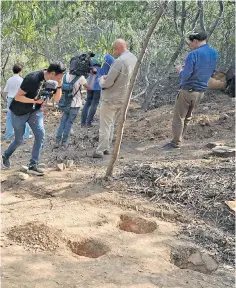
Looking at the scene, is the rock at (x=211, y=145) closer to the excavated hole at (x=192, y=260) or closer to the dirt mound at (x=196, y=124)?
the dirt mound at (x=196, y=124)

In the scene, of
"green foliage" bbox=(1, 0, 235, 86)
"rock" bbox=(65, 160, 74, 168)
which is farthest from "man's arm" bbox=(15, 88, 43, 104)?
"green foliage" bbox=(1, 0, 235, 86)

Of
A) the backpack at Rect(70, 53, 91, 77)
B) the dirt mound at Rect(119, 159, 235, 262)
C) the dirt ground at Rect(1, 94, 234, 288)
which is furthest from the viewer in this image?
the backpack at Rect(70, 53, 91, 77)

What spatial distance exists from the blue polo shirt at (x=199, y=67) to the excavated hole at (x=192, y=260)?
3.11 m

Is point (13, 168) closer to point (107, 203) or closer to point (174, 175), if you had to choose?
point (107, 203)

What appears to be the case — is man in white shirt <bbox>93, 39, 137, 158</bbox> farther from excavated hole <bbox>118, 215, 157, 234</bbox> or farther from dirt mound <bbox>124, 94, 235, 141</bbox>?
excavated hole <bbox>118, 215, 157, 234</bbox>

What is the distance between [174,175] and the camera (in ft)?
16.1

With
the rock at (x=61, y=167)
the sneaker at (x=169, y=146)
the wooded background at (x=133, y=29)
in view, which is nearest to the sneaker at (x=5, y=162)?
the rock at (x=61, y=167)

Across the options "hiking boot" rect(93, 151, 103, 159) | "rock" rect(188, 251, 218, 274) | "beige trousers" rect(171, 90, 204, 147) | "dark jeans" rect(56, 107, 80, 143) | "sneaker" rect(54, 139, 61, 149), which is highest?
"beige trousers" rect(171, 90, 204, 147)

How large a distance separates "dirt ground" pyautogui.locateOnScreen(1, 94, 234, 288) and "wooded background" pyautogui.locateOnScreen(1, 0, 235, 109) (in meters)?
4.12

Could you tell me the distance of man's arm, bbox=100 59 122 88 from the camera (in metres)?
5.71

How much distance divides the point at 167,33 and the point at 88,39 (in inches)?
81.7

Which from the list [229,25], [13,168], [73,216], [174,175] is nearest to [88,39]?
[229,25]

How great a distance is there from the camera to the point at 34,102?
5.03 meters

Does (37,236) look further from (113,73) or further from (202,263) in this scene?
(113,73)
